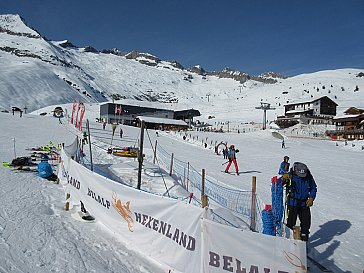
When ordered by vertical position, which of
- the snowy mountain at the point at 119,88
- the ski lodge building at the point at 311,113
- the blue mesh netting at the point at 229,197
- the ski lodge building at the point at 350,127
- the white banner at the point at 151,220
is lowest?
the blue mesh netting at the point at 229,197

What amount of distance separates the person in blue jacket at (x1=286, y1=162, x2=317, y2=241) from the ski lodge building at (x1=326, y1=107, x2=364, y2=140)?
46.0 m

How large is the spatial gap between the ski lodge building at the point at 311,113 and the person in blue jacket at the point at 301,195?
6325 centimetres

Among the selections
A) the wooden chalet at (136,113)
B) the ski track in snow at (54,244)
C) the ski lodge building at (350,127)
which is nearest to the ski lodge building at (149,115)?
the wooden chalet at (136,113)

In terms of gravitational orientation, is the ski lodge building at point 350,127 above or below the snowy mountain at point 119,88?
below

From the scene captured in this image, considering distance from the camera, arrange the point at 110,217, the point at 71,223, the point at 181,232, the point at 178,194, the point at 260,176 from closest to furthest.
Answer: the point at 181,232 → the point at 110,217 → the point at 71,223 → the point at 178,194 → the point at 260,176

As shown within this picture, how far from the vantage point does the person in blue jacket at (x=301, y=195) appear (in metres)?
5.68

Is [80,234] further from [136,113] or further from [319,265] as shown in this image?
[136,113]

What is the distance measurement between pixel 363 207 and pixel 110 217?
8.45 meters

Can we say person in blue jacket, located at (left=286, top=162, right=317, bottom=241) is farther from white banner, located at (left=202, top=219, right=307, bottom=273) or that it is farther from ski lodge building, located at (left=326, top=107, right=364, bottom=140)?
ski lodge building, located at (left=326, top=107, right=364, bottom=140)

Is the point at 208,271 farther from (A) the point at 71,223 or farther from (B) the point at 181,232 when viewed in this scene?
(A) the point at 71,223

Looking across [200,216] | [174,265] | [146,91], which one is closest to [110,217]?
[174,265]

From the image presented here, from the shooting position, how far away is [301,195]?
18.7ft

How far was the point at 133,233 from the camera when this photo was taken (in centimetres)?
559

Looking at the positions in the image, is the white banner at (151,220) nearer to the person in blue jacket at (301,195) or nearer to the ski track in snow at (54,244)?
the ski track in snow at (54,244)
